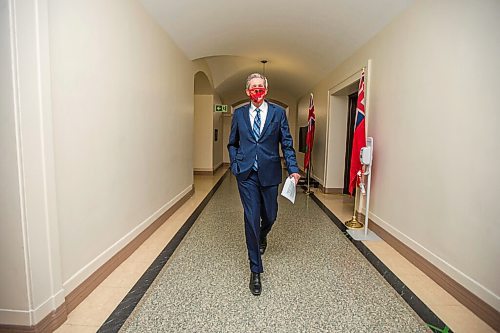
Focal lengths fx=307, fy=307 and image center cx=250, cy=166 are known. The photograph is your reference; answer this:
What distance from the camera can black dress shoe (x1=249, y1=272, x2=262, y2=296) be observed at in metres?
2.23

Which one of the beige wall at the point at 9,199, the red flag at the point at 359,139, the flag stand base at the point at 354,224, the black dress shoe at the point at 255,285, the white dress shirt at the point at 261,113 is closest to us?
the beige wall at the point at 9,199

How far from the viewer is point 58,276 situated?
73.9 inches

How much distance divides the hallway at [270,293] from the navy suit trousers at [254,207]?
10.1 inches

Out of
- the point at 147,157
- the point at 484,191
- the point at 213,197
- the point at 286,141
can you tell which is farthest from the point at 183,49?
the point at 484,191

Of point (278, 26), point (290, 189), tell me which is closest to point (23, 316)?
point (290, 189)

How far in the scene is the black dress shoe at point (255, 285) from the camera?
2.23 meters

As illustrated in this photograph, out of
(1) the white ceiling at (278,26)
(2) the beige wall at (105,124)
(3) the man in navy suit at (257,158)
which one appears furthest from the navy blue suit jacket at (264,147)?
(1) the white ceiling at (278,26)

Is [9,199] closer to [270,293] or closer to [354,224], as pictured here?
[270,293]

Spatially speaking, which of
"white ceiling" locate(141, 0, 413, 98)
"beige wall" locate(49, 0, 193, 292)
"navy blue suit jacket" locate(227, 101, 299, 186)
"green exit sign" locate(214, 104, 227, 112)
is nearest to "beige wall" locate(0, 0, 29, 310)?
"beige wall" locate(49, 0, 193, 292)

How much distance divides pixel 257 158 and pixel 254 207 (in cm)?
38

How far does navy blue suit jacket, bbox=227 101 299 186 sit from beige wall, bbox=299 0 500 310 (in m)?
1.23

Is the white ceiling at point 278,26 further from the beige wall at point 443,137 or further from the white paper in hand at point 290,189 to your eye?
the white paper in hand at point 290,189

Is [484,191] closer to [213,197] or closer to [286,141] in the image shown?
[286,141]

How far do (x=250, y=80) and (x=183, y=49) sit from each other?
3.01 m
